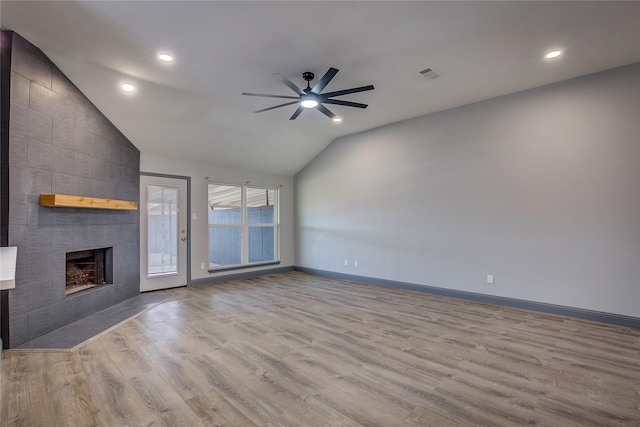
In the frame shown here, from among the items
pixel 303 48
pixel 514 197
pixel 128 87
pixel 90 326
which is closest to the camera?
pixel 303 48

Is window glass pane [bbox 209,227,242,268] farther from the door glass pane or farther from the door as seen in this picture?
the door glass pane

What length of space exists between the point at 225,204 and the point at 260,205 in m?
0.94

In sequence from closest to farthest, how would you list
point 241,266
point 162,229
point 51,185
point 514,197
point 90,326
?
point 51,185 → point 90,326 → point 514,197 → point 162,229 → point 241,266

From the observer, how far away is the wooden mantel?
3.44m

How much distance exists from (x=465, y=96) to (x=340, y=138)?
2844mm

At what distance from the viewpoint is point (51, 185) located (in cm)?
357

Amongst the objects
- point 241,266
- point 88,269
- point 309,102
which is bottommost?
point 241,266

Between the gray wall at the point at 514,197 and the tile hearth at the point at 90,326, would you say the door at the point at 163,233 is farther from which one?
the gray wall at the point at 514,197

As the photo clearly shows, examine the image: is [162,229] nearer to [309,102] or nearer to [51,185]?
[51,185]

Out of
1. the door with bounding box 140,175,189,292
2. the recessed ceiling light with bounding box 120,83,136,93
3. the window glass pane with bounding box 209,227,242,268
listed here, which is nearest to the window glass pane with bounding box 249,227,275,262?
the window glass pane with bounding box 209,227,242,268

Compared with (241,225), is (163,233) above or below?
below

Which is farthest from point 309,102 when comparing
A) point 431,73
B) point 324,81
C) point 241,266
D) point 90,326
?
point 241,266

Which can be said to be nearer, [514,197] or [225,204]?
[514,197]

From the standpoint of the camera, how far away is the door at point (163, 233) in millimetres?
5527
